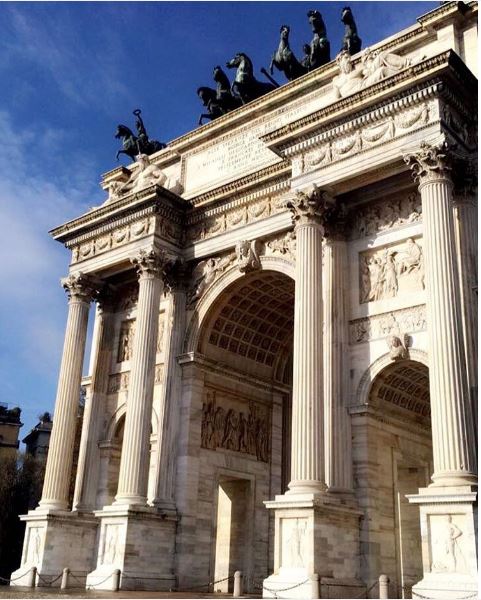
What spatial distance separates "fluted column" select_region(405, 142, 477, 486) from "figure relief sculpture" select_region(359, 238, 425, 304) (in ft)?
6.35

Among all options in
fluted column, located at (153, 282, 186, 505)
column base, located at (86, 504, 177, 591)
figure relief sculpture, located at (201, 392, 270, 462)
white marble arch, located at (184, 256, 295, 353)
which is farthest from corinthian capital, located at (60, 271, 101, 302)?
column base, located at (86, 504, 177, 591)

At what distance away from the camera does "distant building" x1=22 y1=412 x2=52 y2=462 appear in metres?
74.1

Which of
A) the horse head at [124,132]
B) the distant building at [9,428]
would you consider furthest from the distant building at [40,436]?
the horse head at [124,132]

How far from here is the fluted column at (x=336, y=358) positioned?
20688 mm

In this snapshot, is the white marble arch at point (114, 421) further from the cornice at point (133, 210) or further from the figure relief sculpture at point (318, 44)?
the figure relief sculpture at point (318, 44)

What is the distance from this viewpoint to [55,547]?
84.4ft

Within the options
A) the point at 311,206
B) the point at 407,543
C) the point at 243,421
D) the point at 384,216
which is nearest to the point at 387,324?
the point at 384,216

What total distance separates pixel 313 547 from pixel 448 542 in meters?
3.74

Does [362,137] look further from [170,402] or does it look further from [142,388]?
[170,402]

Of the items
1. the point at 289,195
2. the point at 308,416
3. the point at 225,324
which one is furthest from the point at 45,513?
the point at 289,195

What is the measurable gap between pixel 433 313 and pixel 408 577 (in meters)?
7.96

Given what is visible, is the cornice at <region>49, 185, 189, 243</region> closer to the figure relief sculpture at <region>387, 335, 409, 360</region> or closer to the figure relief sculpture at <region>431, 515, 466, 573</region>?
the figure relief sculpture at <region>387, 335, 409, 360</region>

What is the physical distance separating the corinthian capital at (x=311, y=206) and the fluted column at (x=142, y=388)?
692cm

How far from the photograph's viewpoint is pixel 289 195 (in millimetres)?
23453
